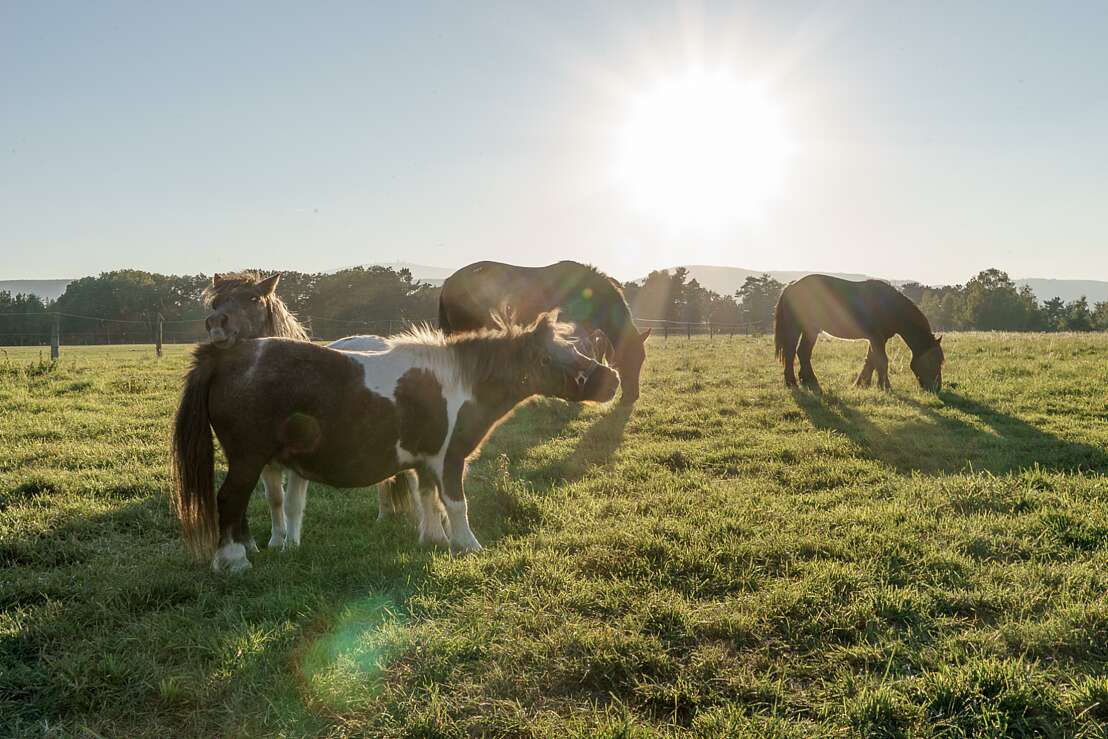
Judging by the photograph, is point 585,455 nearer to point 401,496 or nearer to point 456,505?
point 401,496

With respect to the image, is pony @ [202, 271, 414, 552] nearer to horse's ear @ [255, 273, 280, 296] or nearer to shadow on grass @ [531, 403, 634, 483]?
horse's ear @ [255, 273, 280, 296]

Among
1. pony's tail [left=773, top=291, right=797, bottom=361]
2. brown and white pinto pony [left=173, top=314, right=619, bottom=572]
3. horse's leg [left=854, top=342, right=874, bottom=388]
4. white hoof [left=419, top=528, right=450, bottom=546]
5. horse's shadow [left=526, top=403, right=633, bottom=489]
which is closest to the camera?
brown and white pinto pony [left=173, top=314, right=619, bottom=572]

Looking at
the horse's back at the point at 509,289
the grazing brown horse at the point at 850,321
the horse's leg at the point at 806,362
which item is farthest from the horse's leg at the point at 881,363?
the horse's back at the point at 509,289

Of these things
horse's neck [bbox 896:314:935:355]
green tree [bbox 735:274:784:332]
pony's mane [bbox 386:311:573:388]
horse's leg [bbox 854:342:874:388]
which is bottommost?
horse's leg [bbox 854:342:874:388]

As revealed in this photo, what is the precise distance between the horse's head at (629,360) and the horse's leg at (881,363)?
4749 mm

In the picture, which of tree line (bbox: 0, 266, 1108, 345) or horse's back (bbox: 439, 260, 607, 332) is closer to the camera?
horse's back (bbox: 439, 260, 607, 332)

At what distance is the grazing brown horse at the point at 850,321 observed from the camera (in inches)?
499

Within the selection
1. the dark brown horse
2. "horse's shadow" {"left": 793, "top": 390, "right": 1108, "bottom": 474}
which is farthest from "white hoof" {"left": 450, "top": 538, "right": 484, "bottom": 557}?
the dark brown horse

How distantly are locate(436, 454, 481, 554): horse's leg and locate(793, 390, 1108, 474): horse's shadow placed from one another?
492 centimetres

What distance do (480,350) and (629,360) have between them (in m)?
6.95

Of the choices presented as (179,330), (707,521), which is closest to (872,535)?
(707,521)

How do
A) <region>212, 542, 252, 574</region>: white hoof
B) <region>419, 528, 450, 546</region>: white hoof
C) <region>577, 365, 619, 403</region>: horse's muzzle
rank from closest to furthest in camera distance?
<region>212, 542, 252, 574</region>: white hoof < <region>419, 528, 450, 546</region>: white hoof < <region>577, 365, 619, 403</region>: horse's muzzle

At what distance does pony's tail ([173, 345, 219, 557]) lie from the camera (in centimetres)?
433

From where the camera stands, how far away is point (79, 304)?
6366 cm
